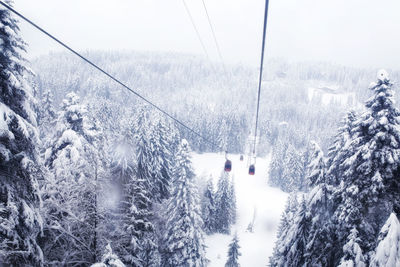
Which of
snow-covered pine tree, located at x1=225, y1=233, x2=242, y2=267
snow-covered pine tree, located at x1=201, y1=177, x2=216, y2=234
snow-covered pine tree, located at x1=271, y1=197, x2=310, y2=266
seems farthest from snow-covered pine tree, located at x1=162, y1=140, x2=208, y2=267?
snow-covered pine tree, located at x1=201, y1=177, x2=216, y2=234

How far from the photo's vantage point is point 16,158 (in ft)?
26.5

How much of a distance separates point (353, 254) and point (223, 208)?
137ft

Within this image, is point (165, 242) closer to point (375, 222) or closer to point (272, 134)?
point (375, 222)

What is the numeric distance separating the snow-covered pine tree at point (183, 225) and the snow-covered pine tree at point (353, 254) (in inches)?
611

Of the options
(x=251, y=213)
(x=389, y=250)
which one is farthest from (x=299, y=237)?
(x=251, y=213)

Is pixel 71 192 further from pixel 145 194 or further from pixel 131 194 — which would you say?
pixel 145 194

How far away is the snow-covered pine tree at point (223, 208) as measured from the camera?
48.9 metres

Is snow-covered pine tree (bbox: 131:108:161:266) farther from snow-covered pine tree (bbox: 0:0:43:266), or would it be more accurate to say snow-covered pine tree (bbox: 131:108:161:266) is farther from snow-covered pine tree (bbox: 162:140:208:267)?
snow-covered pine tree (bbox: 0:0:43:266)

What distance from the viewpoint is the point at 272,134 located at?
11875cm

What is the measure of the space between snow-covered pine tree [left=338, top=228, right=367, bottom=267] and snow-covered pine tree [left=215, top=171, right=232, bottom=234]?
40.7 meters

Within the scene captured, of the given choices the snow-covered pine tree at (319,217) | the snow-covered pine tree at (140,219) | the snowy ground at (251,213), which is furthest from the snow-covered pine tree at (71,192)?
the snowy ground at (251,213)

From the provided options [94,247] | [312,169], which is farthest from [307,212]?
[94,247]

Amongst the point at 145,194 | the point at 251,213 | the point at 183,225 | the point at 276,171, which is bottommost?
the point at 251,213

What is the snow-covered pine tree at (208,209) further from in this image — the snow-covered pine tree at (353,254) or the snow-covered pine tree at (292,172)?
the snow-covered pine tree at (353,254)
